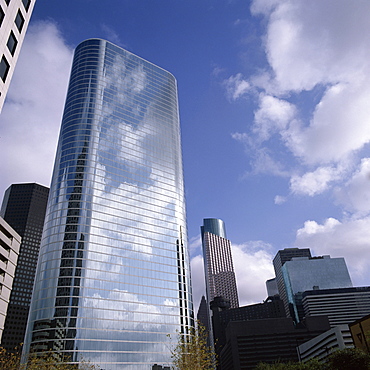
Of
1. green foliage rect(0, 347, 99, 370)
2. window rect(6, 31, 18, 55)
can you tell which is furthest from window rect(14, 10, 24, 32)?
green foliage rect(0, 347, 99, 370)

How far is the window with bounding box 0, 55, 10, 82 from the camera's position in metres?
39.9

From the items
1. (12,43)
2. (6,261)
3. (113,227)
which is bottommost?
(6,261)

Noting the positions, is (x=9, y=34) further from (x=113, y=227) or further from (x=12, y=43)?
(x=113, y=227)

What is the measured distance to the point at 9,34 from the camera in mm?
40906

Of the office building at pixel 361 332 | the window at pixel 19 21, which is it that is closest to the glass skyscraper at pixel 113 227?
the office building at pixel 361 332

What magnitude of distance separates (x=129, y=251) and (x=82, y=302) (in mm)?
29384

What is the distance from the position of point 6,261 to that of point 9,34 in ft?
153

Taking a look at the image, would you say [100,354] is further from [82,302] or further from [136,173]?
[136,173]

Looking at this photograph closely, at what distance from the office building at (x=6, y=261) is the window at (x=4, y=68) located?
114ft

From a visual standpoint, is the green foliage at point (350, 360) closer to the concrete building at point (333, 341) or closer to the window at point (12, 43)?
the window at point (12, 43)

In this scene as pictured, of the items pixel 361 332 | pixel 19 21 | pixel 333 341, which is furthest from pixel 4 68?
pixel 333 341

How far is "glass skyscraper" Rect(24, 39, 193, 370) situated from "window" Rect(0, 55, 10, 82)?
100990mm

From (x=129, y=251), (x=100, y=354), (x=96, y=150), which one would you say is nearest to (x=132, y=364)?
(x=100, y=354)

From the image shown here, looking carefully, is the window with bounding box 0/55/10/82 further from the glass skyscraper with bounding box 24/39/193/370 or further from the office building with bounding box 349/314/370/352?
the glass skyscraper with bounding box 24/39/193/370
